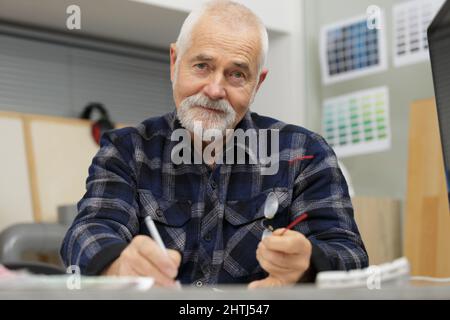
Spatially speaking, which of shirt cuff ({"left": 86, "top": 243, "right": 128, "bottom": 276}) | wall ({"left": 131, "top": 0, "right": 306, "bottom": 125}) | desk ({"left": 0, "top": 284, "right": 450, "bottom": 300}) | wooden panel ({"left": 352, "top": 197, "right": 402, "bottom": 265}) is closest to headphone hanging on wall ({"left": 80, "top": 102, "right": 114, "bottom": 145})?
wall ({"left": 131, "top": 0, "right": 306, "bottom": 125})

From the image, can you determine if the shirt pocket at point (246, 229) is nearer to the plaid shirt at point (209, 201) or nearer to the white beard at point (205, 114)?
the plaid shirt at point (209, 201)

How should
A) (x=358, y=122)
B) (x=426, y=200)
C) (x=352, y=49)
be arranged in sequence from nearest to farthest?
1. (x=426, y=200)
2. (x=358, y=122)
3. (x=352, y=49)

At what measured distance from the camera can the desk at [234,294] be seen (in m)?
0.74

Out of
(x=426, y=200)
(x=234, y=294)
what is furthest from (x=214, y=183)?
(x=426, y=200)

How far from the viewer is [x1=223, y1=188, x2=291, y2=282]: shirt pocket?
56.8 inches

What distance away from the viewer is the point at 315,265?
46.8 inches

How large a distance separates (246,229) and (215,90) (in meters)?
0.26

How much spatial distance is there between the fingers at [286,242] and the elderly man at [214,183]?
0.19 meters

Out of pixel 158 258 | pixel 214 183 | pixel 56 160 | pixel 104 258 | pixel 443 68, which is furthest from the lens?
pixel 56 160

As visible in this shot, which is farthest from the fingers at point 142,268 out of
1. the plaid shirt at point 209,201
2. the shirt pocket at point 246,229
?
the shirt pocket at point 246,229

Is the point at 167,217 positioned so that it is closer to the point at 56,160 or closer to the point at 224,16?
the point at 224,16
